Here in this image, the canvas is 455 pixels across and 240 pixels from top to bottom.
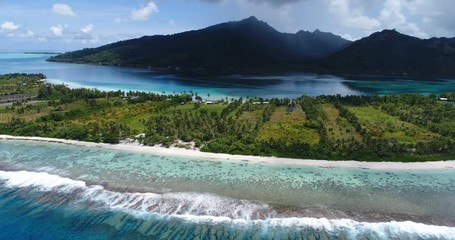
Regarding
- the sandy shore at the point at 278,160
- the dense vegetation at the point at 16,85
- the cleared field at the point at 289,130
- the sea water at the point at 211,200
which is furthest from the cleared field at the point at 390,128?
the dense vegetation at the point at 16,85

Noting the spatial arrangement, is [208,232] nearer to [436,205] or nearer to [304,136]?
[436,205]

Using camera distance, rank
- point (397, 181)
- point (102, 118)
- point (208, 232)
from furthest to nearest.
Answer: point (102, 118) → point (397, 181) → point (208, 232)

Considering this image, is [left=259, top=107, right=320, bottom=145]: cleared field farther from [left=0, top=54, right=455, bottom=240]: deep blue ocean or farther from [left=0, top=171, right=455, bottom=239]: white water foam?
[left=0, top=171, right=455, bottom=239]: white water foam

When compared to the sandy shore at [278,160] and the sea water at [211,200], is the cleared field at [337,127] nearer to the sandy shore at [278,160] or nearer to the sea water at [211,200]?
the sandy shore at [278,160]

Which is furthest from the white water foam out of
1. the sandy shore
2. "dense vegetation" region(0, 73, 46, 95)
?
"dense vegetation" region(0, 73, 46, 95)

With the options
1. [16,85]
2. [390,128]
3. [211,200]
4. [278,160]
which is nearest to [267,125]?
[278,160]

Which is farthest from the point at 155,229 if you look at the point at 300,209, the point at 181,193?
the point at 300,209

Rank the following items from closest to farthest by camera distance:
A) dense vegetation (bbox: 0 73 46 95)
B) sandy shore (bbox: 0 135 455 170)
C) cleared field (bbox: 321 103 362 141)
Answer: sandy shore (bbox: 0 135 455 170)
cleared field (bbox: 321 103 362 141)
dense vegetation (bbox: 0 73 46 95)
